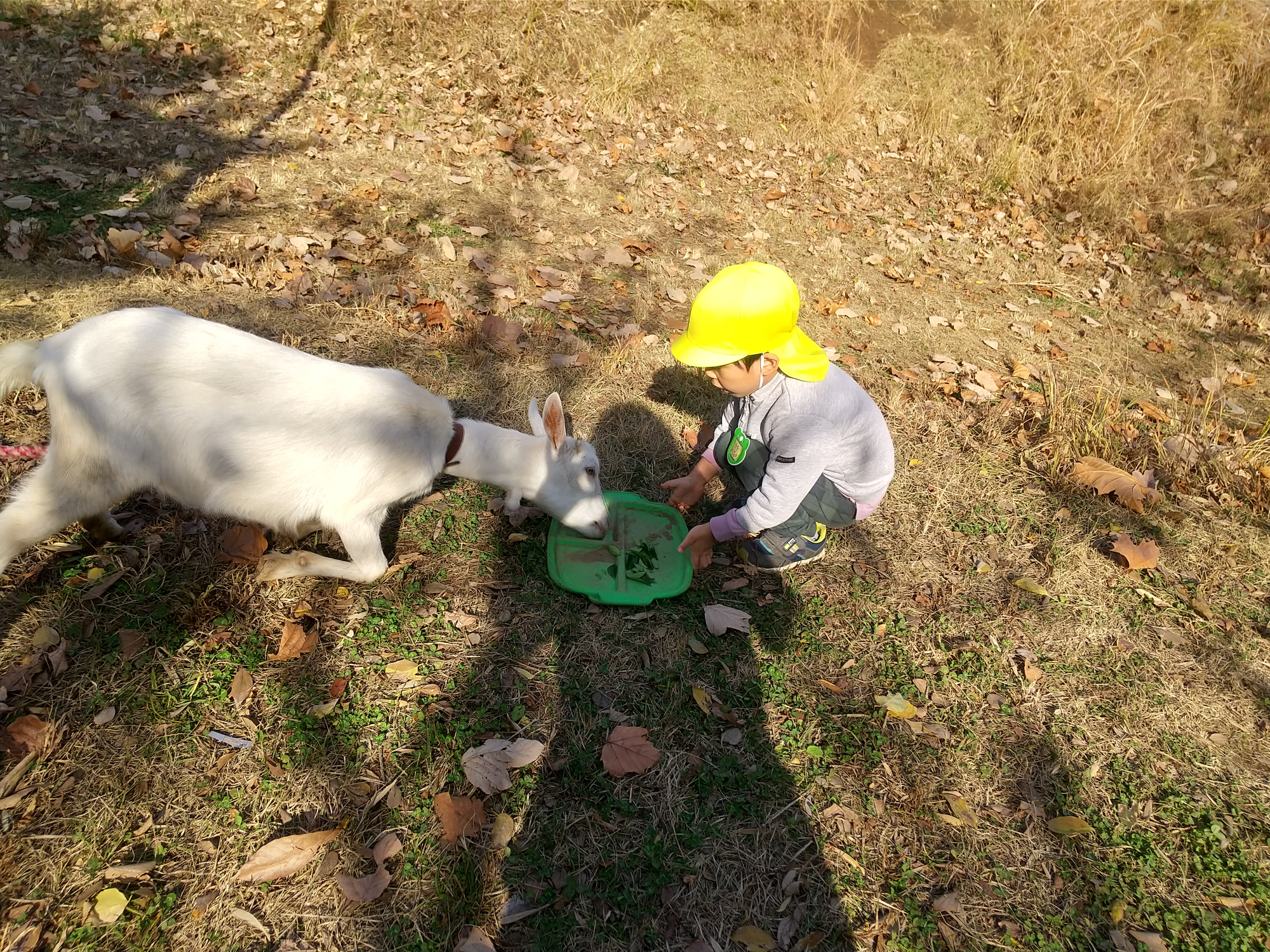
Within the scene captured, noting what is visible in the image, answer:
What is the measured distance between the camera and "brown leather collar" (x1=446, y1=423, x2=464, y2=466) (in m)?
3.48

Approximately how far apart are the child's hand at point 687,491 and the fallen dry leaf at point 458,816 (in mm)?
2167

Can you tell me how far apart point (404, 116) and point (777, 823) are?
826cm

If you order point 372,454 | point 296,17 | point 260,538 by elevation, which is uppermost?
point 296,17

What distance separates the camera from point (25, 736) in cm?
270

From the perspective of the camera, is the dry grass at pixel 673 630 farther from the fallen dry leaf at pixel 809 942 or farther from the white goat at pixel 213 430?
the white goat at pixel 213 430

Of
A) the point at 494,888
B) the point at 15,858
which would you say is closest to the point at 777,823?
the point at 494,888

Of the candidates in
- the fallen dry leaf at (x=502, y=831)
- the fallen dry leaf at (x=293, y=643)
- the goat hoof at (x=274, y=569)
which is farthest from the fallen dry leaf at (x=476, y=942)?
the goat hoof at (x=274, y=569)

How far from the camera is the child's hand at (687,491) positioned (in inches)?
172

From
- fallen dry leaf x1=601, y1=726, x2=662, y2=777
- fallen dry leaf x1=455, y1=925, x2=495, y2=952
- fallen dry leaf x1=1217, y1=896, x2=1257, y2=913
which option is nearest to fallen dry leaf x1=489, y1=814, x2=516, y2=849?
fallen dry leaf x1=455, y1=925, x2=495, y2=952

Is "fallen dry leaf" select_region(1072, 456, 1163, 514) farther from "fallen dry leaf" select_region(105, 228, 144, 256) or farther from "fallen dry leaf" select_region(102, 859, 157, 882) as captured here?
"fallen dry leaf" select_region(105, 228, 144, 256)

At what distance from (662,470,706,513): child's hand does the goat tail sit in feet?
10.9

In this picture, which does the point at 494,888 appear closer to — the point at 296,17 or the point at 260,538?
the point at 260,538

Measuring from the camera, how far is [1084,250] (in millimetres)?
8469

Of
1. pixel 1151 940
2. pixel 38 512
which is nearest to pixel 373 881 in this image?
pixel 38 512
